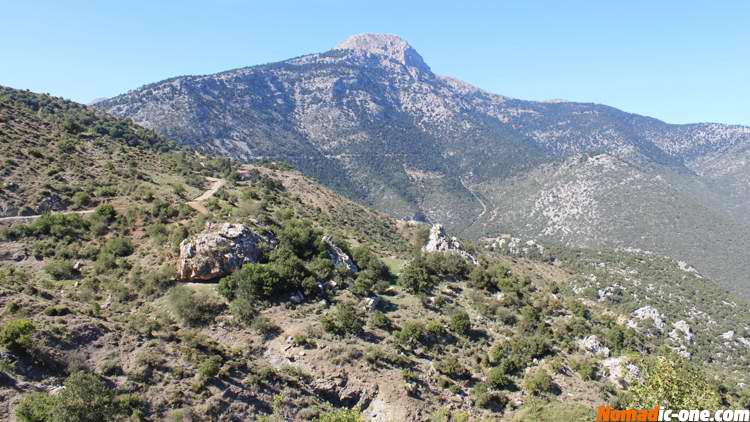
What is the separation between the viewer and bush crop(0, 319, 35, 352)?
60.0ft

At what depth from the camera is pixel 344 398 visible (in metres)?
24.4

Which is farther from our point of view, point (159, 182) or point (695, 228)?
point (695, 228)

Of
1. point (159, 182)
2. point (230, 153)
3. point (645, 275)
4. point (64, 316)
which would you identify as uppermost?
point (230, 153)

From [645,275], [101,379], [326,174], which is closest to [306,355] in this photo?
[101,379]

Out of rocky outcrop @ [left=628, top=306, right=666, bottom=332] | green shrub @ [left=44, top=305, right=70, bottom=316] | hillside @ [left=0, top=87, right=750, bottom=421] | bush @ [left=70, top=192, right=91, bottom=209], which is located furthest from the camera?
rocky outcrop @ [left=628, top=306, right=666, bottom=332]

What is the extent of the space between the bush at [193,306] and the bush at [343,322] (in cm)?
794

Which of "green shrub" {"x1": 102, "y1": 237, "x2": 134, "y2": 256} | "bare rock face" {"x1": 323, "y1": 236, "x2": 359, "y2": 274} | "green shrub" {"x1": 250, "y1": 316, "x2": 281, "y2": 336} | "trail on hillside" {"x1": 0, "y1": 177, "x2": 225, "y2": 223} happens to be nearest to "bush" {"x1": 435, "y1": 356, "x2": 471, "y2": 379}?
"green shrub" {"x1": 250, "y1": 316, "x2": 281, "y2": 336}

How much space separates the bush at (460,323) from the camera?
3282 cm

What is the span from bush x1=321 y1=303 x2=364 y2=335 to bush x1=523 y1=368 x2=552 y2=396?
461 inches

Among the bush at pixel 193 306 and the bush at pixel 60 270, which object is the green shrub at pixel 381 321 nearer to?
the bush at pixel 193 306

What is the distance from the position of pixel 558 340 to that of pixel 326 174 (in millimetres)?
160510

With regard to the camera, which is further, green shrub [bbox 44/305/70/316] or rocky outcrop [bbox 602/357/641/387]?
rocky outcrop [bbox 602/357/641/387]

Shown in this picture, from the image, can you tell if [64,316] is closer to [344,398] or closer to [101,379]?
[101,379]

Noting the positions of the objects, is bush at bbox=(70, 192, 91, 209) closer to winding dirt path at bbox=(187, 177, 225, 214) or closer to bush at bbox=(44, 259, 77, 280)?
winding dirt path at bbox=(187, 177, 225, 214)
